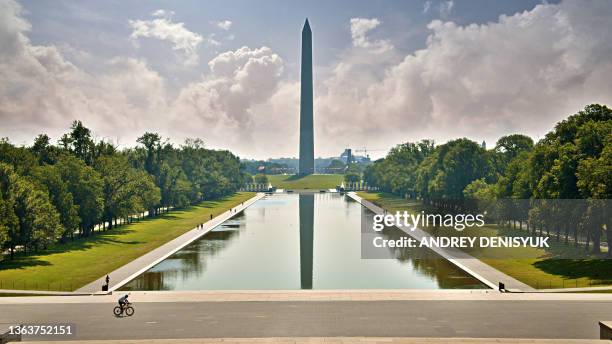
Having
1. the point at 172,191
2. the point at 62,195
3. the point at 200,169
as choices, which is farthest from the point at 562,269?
the point at 200,169

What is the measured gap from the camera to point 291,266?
144ft

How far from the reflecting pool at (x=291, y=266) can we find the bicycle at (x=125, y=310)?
7.28 metres

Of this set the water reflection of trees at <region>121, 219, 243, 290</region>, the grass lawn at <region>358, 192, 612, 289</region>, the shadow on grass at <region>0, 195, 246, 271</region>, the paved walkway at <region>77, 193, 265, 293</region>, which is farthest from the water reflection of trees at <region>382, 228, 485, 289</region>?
the shadow on grass at <region>0, 195, 246, 271</region>

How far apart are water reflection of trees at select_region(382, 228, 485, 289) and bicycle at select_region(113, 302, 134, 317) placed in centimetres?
1865

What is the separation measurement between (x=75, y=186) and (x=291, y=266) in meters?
28.5

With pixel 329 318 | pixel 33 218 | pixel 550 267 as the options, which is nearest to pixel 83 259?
pixel 33 218

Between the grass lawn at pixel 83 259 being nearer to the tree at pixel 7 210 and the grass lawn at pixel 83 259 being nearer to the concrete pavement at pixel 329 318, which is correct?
the tree at pixel 7 210

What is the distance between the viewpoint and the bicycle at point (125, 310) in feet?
89.0

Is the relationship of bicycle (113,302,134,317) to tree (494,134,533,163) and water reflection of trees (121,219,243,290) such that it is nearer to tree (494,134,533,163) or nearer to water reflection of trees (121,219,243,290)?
water reflection of trees (121,219,243,290)

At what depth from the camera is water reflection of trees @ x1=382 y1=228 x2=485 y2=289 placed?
35881mm

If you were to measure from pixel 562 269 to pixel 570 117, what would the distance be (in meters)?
15.7

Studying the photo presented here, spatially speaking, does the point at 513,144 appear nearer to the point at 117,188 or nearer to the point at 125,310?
the point at 117,188

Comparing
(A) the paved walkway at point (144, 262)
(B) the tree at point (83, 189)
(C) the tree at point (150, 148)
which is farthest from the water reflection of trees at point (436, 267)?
(C) the tree at point (150, 148)

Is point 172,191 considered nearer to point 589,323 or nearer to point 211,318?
point 211,318
